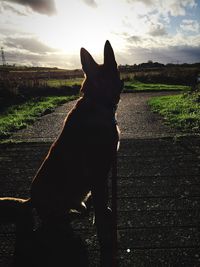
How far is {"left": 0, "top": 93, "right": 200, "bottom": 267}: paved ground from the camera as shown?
112 inches

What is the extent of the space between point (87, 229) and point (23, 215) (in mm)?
760

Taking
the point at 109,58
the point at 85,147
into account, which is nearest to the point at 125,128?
the point at 109,58

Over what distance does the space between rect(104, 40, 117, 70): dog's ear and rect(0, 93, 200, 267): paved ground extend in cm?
183

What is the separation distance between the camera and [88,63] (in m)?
2.79

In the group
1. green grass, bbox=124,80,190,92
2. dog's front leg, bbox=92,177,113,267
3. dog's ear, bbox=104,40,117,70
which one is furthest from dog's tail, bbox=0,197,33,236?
green grass, bbox=124,80,190,92

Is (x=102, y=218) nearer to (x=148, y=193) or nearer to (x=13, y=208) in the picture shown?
(x=13, y=208)

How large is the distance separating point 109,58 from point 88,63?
0.76 ft

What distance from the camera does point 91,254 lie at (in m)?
2.86

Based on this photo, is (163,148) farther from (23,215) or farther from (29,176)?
(23,215)

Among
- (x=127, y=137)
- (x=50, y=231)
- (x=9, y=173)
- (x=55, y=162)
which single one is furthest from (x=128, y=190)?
(x=127, y=137)

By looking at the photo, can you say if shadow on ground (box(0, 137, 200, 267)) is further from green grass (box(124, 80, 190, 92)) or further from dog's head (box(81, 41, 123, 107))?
green grass (box(124, 80, 190, 92))

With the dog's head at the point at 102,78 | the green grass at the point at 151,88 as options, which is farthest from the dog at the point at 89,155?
the green grass at the point at 151,88

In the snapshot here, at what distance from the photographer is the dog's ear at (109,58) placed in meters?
2.78

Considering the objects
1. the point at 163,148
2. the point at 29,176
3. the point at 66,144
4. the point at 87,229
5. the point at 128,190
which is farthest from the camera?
the point at 163,148
